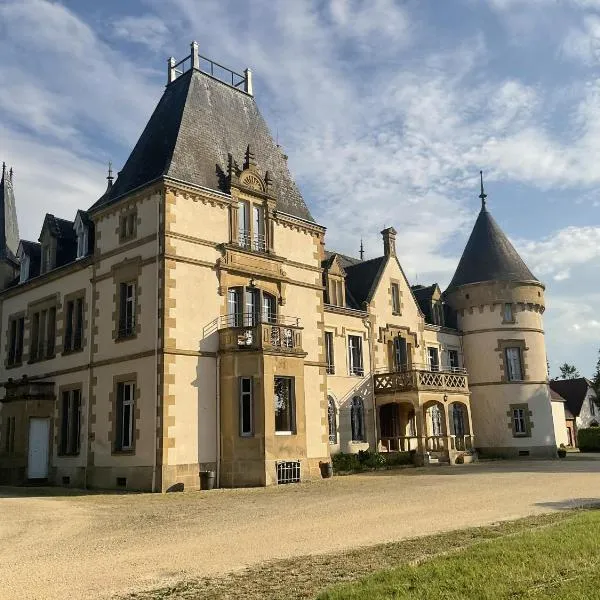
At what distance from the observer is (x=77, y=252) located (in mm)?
26422

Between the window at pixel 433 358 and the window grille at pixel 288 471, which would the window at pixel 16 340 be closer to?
the window grille at pixel 288 471

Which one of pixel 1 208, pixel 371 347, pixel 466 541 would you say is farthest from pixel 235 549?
pixel 1 208

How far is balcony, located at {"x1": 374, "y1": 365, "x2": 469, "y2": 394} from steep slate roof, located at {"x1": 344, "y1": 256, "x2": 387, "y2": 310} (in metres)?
3.81

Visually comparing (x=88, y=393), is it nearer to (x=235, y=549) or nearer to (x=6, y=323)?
(x=6, y=323)

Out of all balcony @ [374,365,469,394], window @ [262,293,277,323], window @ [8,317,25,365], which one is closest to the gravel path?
window @ [262,293,277,323]

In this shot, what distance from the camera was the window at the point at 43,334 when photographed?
86.7 ft

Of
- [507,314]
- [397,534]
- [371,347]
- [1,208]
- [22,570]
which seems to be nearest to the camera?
[22,570]

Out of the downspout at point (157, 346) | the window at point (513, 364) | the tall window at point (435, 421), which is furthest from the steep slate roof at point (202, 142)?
the window at point (513, 364)

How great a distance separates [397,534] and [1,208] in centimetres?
3048

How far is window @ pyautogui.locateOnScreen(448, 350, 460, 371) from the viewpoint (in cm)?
3753

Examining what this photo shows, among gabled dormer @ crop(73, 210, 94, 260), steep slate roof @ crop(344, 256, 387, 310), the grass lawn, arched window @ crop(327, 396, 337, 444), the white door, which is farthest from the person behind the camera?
steep slate roof @ crop(344, 256, 387, 310)

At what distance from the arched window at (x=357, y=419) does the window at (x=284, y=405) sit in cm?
803

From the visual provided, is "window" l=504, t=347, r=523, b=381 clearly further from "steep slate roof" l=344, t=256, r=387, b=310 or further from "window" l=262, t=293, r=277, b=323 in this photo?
"window" l=262, t=293, r=277, b=323

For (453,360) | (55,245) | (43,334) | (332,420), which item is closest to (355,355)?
(332,420)
